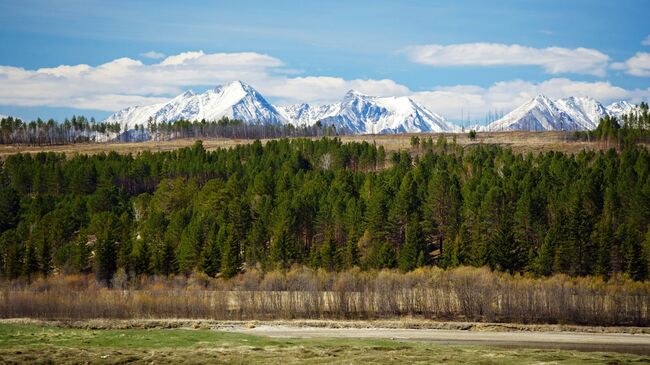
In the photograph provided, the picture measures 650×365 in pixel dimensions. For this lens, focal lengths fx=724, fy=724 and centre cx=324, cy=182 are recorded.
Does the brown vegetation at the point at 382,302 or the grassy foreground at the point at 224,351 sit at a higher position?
the grassy foreground at the point at 224,351

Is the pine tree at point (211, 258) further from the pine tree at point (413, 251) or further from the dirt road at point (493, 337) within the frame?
the dirt road at point (493, 337)

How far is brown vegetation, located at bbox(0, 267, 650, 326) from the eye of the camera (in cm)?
9794

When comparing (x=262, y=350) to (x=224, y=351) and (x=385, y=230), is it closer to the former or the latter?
(x=224, y=351)

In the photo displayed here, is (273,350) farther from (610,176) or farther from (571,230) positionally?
(610,176)

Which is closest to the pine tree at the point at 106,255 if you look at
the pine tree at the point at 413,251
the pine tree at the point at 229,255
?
the pine tree at the point at 229,255

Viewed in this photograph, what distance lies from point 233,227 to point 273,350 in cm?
8816

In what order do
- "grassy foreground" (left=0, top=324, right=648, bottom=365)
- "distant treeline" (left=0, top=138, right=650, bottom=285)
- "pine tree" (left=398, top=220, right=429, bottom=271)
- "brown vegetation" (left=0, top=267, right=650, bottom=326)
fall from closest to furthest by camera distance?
"grassy foreground" (left=0, top=324, right=648, bottom=365) < "brown vegetation" (left=0, top=267, right=650, bottom=326) < "distant treeline" (left=0, top=138, right=650, bottom=285) < "pine tree" (left=398, top=220, right=429, bottom=271)

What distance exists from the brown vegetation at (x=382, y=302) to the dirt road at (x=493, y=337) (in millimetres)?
7616

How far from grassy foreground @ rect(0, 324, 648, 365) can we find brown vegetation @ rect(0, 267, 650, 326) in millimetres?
31890

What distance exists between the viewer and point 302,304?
10425cm

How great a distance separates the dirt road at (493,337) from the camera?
8019 centimetres

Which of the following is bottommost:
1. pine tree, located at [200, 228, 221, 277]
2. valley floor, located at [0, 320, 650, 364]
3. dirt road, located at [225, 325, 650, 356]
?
dirt road, located at [225, 325, 650, 356]

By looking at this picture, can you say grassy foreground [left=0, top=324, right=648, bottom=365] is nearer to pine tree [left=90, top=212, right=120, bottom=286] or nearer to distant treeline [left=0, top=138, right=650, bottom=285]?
distant treeline [left=0, top=138, right=650, bottom=285]

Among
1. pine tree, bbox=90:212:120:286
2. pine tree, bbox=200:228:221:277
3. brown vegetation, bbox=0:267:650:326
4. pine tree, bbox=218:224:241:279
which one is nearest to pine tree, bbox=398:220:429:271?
brown vegetation, bbox=0:267:650:326
